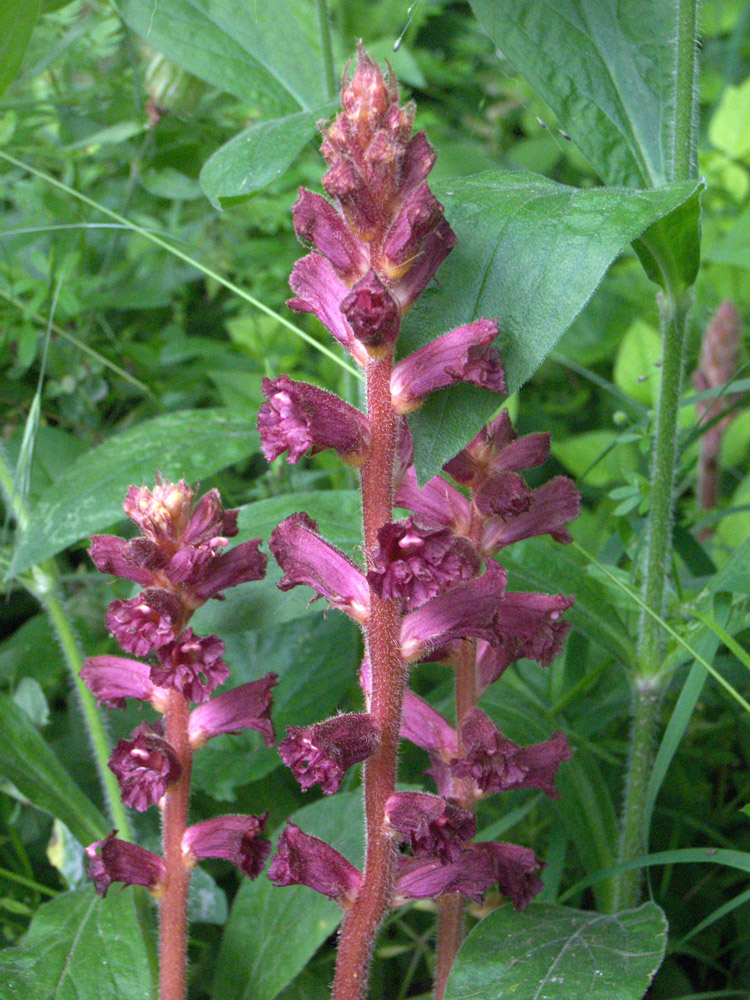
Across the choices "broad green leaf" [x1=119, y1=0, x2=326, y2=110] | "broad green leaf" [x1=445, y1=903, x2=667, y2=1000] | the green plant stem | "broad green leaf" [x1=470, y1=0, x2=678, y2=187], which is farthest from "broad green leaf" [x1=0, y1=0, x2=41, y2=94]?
"broad green leaf" [x1=445, y1=903, x2=667, y2=1000]

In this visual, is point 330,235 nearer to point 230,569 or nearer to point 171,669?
point 230,569

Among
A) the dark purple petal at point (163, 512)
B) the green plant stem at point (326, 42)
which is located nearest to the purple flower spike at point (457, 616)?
the dark purple petal at point (163, 512)

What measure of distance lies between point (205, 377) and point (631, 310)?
1445 mm

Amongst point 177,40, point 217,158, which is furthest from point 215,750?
point 177,40

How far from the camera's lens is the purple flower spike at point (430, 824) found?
4.01ft

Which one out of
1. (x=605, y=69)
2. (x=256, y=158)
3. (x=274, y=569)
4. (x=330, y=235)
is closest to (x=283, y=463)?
(x=274, y=569)

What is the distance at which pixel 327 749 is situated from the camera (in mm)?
1193

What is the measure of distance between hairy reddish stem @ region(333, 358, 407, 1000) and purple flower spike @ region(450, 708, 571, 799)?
0.33 feet

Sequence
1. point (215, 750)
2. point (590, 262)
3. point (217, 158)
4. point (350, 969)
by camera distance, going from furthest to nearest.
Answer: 1. point (215, 750)
2. point (217, 158)
3. point (350, 969)
4. point (590, 262)

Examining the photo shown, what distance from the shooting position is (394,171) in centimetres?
115

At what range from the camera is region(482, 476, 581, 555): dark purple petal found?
Answer: 1385mm

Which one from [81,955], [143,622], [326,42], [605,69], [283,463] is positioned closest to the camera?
[143,622]

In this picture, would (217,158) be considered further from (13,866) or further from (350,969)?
(13,866)

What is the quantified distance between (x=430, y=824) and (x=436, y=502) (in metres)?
0.41
